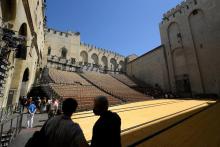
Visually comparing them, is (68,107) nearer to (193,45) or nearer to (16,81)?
→ (16,81)

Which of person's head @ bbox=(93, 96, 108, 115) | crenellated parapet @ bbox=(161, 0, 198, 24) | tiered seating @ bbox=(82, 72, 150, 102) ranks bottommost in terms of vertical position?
person's head @ bbox=(93, 96, 108, 115)

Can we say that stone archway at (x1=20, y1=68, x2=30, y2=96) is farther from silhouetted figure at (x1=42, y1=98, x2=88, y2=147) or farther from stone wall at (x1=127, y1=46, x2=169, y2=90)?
stone wall at (x1=127, y1=46, x2=169, y2=90)

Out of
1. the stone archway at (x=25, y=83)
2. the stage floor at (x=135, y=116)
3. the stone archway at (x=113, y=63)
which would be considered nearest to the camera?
the stage floor at (x=135, y=116)

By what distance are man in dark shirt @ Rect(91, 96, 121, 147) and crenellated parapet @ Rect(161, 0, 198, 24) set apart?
26.2m

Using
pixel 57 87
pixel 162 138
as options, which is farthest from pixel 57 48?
pixel 162 138

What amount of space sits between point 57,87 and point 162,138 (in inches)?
543

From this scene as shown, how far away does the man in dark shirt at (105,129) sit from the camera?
2057mm

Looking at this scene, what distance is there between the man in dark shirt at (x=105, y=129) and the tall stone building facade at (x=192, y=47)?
2146 centimetres

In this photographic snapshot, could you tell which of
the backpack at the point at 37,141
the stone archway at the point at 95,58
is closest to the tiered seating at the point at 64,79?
the stone archway at the point at 95,58

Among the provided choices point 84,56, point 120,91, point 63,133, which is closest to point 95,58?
point 84,56

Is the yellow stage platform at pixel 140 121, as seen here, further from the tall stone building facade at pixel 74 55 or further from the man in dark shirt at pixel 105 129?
the tall stone building facade at pixel 74 55

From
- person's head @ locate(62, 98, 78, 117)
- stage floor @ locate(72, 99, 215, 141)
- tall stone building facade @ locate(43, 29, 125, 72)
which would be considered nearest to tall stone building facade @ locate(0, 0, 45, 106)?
stage floor @ locate(72, 99, 215, 141)

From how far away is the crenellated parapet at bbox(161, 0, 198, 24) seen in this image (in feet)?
75.8

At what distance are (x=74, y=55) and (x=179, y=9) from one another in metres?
22.1
